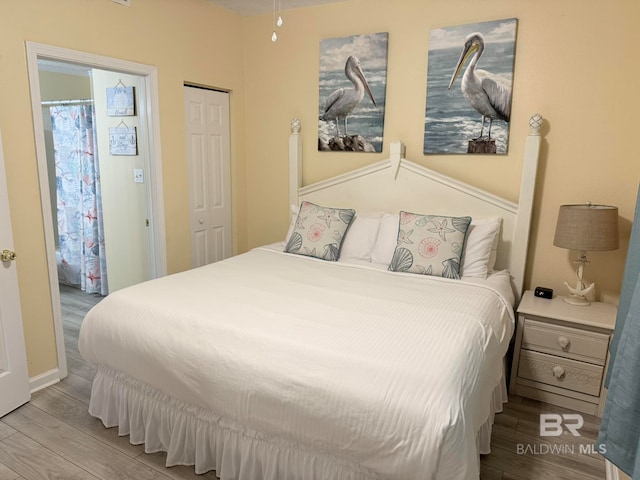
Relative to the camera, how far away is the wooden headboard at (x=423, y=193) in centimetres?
288

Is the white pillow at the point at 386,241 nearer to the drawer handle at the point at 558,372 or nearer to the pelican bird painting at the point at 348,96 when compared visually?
the pelican bird painting at the point at 348,96

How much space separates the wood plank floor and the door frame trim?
388 millimetres

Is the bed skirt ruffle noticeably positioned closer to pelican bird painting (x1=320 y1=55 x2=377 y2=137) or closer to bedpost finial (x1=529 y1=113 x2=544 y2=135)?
bedpost finial (x1=529 y1=113 x2=544 y2=135)

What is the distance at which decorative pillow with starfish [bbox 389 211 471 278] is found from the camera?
2700 millimetres

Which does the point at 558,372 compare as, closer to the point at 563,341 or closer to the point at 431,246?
the point at 563,341

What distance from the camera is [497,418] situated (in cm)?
246

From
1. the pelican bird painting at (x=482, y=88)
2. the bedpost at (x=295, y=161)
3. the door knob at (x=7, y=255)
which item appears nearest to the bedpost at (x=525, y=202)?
the pelican bird painting at (x=482, y=88)

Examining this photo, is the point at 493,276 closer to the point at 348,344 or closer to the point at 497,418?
the point at 497,418

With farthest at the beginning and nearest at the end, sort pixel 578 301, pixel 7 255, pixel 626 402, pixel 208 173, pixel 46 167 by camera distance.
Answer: pixel 208 173 → pixel 578 301 → pixel 46 167 → pixel 7 255 → pixel 626 402

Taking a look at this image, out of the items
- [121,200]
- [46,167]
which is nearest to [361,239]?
[46,167]

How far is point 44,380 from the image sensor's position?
105 inches

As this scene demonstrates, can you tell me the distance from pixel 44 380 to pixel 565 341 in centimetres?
320

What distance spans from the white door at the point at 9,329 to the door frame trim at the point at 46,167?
22cm

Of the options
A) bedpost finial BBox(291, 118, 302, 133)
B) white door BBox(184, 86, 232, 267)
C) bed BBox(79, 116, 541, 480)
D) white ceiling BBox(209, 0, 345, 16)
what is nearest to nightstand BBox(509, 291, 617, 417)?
bed BBox(79, 116, 541, 480)
